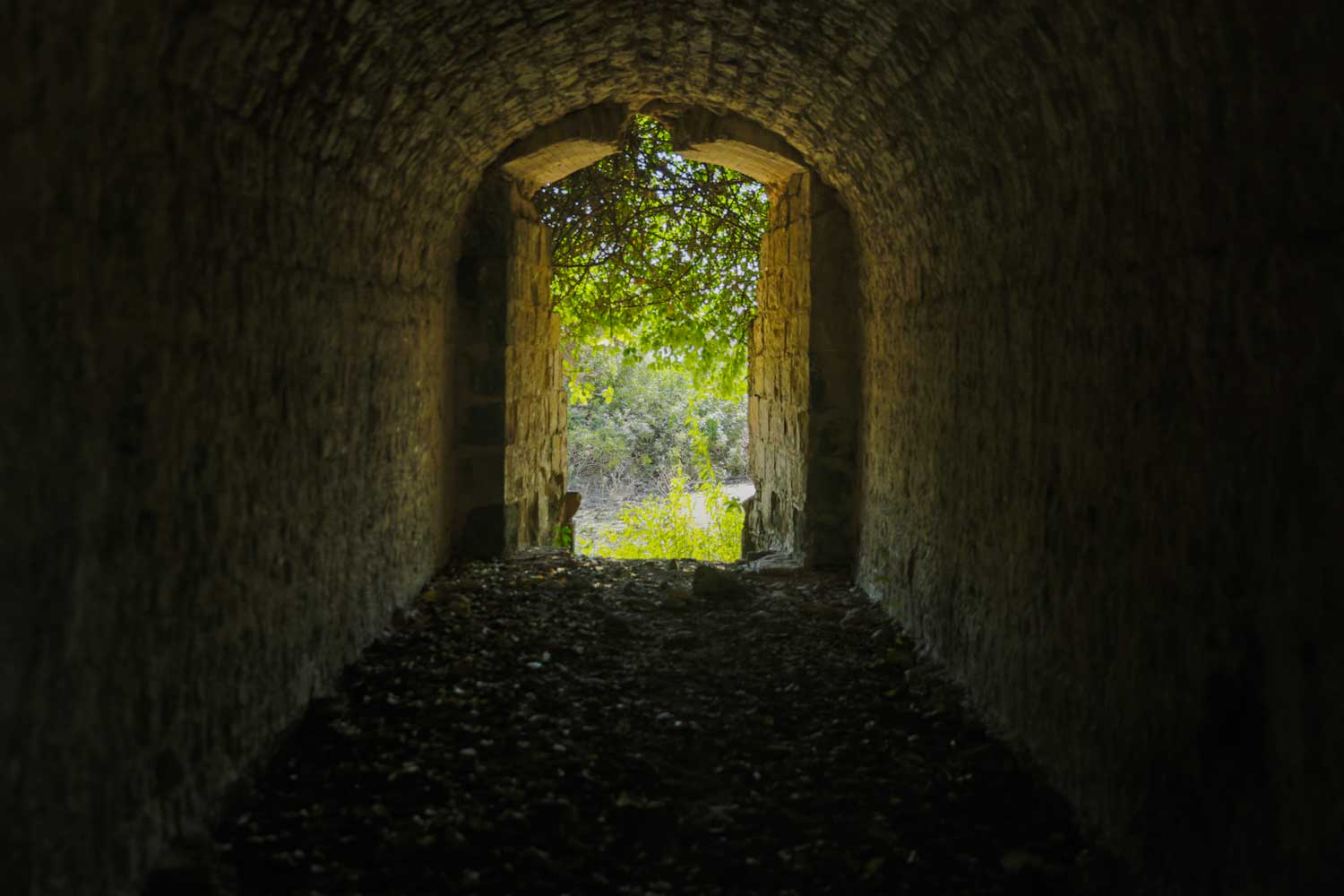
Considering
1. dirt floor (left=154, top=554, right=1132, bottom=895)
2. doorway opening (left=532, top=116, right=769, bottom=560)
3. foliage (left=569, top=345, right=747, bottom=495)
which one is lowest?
dirt floor (left=154, top=554, right=1132, bottom=895)

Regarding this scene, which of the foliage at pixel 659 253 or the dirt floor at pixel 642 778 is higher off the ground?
the foliage at pixel 659 253

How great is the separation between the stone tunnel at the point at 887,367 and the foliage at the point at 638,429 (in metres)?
11.1

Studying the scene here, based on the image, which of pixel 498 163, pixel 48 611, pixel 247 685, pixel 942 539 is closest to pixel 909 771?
pixel 942 539

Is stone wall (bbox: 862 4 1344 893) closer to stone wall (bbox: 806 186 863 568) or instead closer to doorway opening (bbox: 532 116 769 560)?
stone wall (bbox: 806 186 863 568)

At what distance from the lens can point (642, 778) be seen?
10.1ft

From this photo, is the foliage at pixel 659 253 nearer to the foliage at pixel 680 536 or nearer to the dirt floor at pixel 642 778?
the foliage at pixel 680 536

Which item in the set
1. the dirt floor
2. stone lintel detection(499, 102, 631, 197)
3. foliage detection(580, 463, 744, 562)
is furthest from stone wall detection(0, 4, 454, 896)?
foliage detection(580, 463, 744, 562)

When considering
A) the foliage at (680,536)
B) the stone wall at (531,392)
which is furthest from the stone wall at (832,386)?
the foliage at (680,536)

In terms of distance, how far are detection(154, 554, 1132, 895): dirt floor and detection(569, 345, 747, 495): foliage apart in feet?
36.9

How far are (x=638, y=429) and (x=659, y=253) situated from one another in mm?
9156

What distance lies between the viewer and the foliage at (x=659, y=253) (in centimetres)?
720

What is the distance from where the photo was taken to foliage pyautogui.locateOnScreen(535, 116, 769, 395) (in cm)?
720

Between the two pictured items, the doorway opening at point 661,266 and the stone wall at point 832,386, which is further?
the doorway opening at point 661,266

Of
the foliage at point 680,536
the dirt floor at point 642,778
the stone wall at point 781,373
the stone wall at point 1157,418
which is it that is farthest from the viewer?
the foliage at point 680,536
